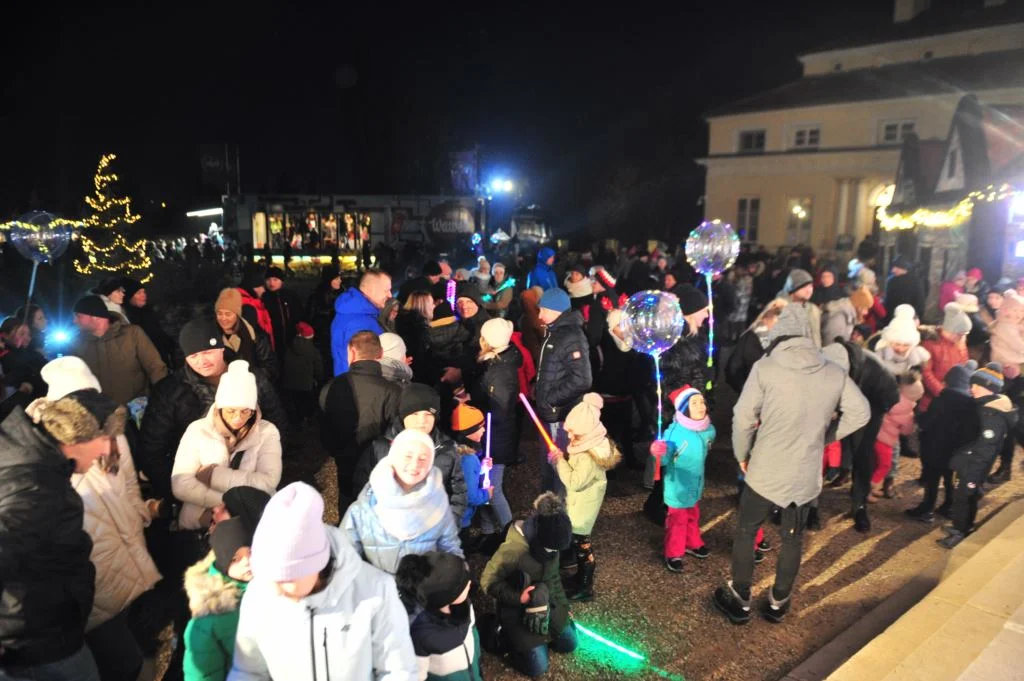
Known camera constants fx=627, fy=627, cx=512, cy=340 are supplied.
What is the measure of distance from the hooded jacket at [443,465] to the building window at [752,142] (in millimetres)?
35162

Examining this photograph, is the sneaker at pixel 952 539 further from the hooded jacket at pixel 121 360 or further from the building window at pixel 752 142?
the building window at pixel 752 142

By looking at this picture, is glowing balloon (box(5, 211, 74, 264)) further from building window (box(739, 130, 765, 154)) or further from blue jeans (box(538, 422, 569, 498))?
building window (box(739, 130, 765, 154))

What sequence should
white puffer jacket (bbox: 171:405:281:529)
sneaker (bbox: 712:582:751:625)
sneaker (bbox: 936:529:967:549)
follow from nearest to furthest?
white puffer jacket (bbox: 171:405:281:529) → sneaker (bbox: 712:582:751:625) → sneaker (bbox: 936:529:967:549)

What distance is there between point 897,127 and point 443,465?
3488 centimetres

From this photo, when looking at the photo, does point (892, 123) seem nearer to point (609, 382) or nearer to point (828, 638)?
point (609, 382)

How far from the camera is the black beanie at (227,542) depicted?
8.23ft

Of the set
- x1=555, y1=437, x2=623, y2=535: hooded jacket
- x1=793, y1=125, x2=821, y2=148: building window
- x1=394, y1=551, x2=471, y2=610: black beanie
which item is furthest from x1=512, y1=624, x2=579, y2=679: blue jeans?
x1=793, y1=125, x2=821, y2=148: building window

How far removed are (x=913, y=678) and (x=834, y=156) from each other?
34.1 meters

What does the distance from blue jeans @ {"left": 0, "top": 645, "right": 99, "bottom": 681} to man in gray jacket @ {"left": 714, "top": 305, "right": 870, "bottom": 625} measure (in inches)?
142

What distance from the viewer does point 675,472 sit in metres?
4.70

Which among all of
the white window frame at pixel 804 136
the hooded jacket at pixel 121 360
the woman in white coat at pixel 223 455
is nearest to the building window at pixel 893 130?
the white window frame at pixel 804 136

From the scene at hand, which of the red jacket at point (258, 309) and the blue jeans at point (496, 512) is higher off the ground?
the red jacket at point (258, 309)

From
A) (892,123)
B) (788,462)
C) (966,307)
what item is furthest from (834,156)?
(788,462)

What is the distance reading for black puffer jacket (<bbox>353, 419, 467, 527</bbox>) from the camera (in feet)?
12.7
